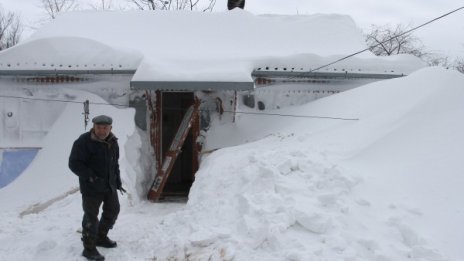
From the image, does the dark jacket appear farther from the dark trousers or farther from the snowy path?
the snowy path

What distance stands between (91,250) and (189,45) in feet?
20.5

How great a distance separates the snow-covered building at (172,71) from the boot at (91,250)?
12.2ft

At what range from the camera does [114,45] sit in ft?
30.5

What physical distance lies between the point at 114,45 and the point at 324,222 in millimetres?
6724

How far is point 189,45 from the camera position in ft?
32.6

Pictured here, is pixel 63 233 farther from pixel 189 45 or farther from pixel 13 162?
pixel 189 45

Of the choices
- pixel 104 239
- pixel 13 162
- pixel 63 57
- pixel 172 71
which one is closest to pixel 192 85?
pixel 172 71

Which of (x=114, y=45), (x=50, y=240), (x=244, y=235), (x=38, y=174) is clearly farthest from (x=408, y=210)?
(x=114, y=45)

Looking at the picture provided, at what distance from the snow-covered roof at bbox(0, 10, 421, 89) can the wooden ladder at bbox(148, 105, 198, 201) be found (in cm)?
117

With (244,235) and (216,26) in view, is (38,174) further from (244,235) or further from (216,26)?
(216,26)

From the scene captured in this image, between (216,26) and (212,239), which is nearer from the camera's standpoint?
(212,239)

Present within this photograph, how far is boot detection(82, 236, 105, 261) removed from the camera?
4.59 metres

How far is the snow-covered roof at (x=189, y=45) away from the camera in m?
8.62

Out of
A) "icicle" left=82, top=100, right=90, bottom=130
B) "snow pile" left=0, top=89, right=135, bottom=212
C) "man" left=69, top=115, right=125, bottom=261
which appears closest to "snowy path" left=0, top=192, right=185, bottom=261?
"man" left=69, top=115, right=125, bottom=261
